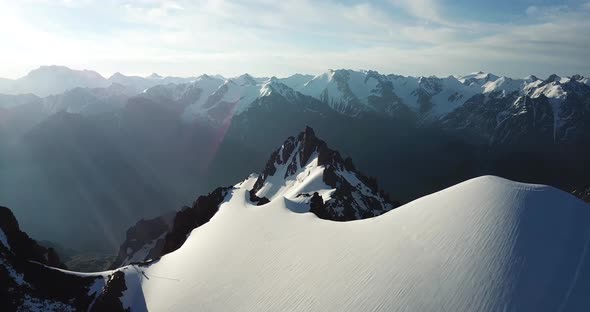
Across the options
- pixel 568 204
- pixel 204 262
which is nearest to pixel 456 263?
pixel 568 204

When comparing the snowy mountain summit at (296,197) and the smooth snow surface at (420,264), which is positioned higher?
the smooth snow surface at (420,264)

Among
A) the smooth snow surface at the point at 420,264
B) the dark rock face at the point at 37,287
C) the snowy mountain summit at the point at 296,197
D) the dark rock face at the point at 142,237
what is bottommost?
the dark rock face at the point at 142,237

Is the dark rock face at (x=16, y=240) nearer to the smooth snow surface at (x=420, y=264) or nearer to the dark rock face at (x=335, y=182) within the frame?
the smooth snow surface at (x=420, y=264)

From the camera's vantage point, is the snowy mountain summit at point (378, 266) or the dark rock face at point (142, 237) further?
the dark rock face at point (142, 237)

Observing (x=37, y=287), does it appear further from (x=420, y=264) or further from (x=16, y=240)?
(x=420, y=264)

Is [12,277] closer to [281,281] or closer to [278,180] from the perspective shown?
[281,281]

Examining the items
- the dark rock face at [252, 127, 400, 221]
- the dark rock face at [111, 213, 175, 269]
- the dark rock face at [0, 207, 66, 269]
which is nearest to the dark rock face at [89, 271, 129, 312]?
the dark rock face at [0, 207, 66, 269]

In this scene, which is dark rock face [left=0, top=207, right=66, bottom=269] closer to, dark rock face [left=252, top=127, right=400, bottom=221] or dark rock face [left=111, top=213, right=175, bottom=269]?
dark rock face [left=252, top=127, right=400, bottom=221]

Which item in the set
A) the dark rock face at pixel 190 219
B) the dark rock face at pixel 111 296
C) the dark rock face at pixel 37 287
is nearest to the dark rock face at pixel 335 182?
the dark rock face at pixel 190 219

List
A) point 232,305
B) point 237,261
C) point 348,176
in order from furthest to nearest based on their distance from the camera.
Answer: point 348,176
point 237,261
point 232,305
